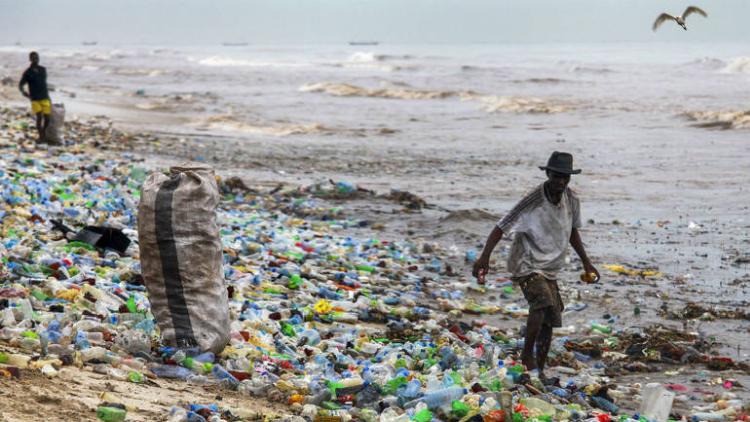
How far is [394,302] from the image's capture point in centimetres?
841

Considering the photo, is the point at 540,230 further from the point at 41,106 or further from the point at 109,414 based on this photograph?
the point at 41,106

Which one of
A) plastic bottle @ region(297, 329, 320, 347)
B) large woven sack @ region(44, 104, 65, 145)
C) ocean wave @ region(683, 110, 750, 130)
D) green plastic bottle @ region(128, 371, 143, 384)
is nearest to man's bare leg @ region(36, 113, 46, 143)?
large woven sack @ region(44, 104, 65, 145)

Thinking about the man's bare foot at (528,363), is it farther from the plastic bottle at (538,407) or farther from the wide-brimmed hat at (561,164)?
A: the wide-brimmed hat at (561,164)

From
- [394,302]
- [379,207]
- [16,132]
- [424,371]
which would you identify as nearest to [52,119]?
[16,132]

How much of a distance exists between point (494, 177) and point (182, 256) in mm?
11426

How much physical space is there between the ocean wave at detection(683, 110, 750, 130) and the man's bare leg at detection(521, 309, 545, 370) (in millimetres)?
20332

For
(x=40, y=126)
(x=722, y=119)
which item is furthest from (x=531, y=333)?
(x=722, y=119)

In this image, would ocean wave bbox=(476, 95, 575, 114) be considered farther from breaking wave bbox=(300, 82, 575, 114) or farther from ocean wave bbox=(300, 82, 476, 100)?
ocean wave bbox=(300, 82, 476, 100)

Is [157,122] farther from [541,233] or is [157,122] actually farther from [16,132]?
[541,233]

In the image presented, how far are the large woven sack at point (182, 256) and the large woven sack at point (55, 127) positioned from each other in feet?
38.9

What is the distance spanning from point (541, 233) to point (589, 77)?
46.1 meters

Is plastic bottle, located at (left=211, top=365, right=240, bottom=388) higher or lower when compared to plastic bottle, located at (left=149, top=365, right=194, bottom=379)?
lower

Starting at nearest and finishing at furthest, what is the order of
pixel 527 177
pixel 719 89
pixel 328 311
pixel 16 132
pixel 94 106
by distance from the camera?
1. pixel 328 311
2. pixel 527 177
3. pixel 16 132
4. pixel 94 106
5. pixel 719 89

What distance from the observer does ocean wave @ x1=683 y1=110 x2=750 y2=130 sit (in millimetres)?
25156
